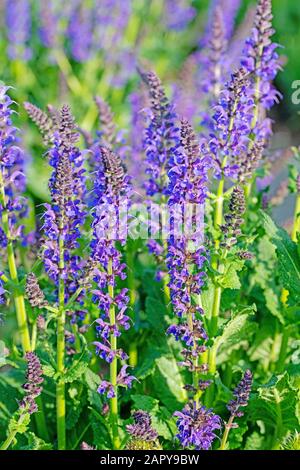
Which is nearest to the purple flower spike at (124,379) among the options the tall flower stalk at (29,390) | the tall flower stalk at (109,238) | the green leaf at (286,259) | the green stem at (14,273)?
the tall flower stalk at (109,238)

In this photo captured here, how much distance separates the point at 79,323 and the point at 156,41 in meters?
5.37

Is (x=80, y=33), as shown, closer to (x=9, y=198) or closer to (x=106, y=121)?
(x=106, y=121)

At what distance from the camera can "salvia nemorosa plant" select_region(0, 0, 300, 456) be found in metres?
3.35

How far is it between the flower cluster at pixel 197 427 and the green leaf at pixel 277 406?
27 cm

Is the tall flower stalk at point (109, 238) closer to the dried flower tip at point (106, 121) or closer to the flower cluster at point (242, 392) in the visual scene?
the flower cluster at point (242, 392)

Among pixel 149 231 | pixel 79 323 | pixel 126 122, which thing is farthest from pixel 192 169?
pixel 126 122

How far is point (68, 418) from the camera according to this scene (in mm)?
3951

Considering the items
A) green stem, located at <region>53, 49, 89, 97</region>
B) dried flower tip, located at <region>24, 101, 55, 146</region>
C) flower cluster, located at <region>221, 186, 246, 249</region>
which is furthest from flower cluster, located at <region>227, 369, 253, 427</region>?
green stem, located at <region>53, 49, 89, 97</region>

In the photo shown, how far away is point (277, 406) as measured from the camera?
11.8 ft

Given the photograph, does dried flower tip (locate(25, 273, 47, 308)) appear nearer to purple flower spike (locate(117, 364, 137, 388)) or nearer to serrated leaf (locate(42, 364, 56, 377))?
serrated leaf (locate(42, 364, 56, 377))

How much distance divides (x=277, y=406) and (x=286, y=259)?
2.35 ft

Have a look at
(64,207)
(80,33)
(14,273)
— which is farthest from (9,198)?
(80,33)

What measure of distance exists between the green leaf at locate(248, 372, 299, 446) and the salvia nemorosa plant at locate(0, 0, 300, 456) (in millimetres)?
11
